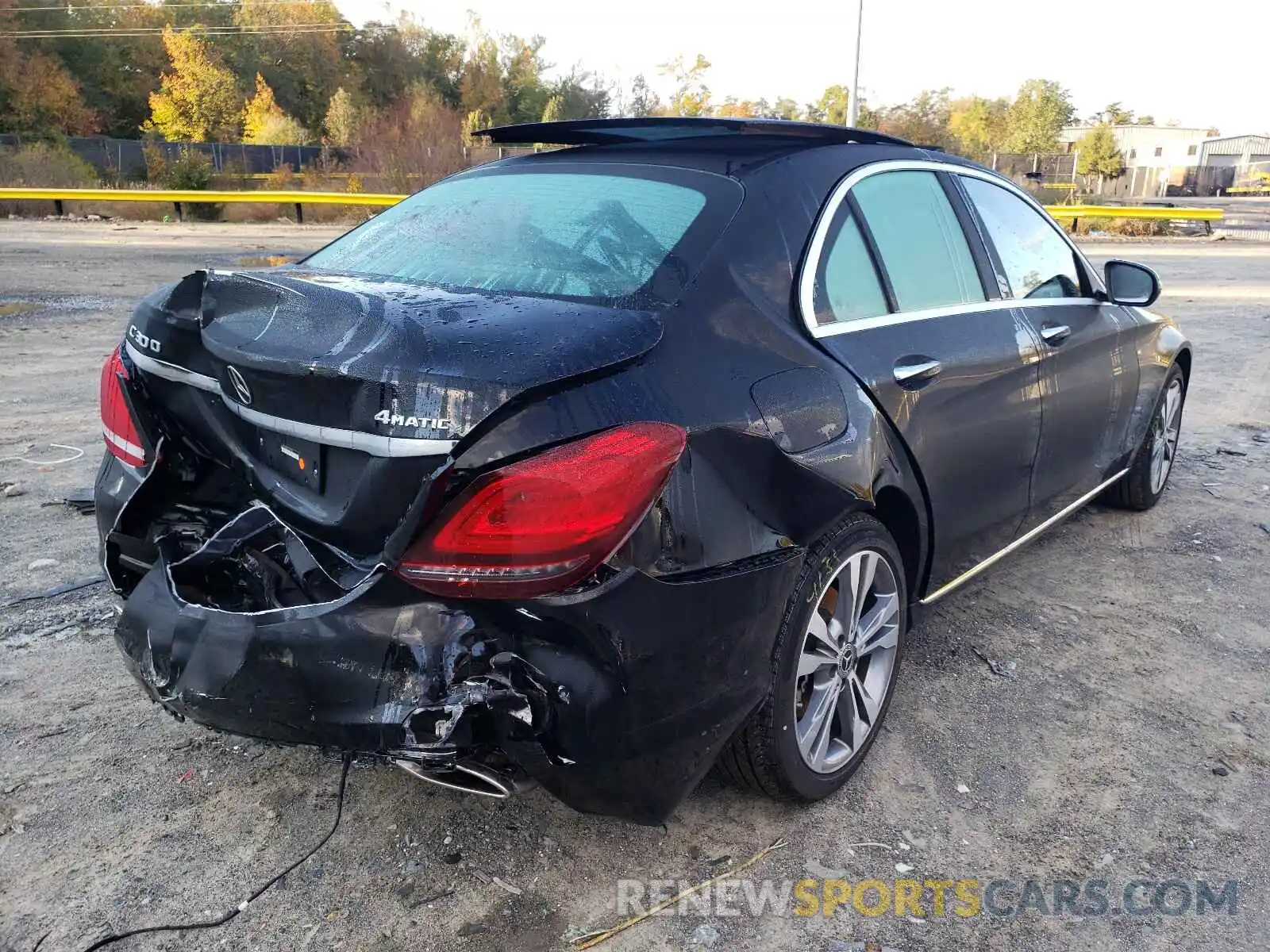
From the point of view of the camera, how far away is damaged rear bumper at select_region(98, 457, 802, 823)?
74.4 inches

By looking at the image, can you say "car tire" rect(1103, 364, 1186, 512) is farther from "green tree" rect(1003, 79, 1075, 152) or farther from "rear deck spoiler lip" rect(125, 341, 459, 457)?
"green tree" rect(1003, 79, 1075, 152)

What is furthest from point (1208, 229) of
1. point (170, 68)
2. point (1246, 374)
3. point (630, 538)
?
point (170, 68)

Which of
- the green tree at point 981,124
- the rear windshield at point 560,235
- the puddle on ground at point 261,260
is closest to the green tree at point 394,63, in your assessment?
the green tree at point 981,124

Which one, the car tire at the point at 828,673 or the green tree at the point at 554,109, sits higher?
the green tree at the point at 554,109

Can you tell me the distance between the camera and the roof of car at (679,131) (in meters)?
2.97

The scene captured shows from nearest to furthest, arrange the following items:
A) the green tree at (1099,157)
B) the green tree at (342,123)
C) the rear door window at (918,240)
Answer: the rear door window at (918,240), the green tree at (342,123), the green tree at (1099,157)

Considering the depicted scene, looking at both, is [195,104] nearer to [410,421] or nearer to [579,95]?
[579,95]

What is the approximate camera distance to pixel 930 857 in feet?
8.00

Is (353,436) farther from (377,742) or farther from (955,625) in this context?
(955,625)

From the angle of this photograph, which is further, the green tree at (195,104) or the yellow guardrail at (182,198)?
the green tree at (195,104)

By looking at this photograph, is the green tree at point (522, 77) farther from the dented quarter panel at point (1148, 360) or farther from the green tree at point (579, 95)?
the dented quarter panel at point (1148, 360)

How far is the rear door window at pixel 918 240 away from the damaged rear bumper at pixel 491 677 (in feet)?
4.34

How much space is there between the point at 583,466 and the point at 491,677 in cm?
46

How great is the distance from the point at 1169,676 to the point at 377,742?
2.81 metres
